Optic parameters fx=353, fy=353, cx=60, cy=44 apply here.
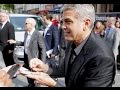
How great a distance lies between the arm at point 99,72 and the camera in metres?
1.80

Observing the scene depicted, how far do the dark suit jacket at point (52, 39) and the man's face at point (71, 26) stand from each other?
4.44 m

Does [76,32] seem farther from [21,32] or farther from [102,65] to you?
[21,32]

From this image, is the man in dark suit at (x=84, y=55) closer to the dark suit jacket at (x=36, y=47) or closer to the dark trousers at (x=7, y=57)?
the dark suit jacket at (x=36, y=47)

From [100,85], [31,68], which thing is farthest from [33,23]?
[100,85]

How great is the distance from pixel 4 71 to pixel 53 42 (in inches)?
178

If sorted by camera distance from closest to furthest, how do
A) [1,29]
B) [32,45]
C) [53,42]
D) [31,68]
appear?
[31,68], [32,45], [1,29], [53,42]

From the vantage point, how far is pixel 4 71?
75.1 inches

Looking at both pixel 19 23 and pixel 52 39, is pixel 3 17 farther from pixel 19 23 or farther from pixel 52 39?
pixel 19 23

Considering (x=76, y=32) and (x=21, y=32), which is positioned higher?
(x=76, y=32)

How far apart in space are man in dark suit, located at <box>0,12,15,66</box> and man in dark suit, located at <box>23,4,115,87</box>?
3.71m

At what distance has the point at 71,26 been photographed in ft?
6.21

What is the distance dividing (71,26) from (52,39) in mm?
4533

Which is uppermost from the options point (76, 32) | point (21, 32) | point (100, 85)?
point (76, 32)


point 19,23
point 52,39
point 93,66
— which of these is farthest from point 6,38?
point 93,66
